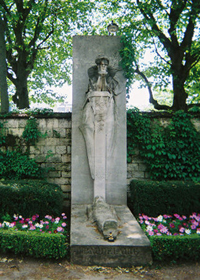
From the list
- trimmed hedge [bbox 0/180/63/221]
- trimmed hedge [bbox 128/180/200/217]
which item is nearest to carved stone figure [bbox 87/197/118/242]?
trimmed hedge [bbox 0/180/63/221]

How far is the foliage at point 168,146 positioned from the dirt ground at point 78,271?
9.86ft

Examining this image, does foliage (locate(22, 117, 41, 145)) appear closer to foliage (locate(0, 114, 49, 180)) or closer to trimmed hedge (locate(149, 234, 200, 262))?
foliage (locate(0, 114, 49, 180))

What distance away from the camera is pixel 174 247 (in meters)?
3.73

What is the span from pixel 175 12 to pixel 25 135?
6.91 metres

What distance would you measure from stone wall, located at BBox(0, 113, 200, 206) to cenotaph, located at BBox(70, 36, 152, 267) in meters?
1.12

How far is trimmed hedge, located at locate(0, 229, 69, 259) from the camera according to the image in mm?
3664

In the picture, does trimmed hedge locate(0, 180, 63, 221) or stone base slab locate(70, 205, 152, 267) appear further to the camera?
trimmed hedge locate(0, 180, 63, 221)

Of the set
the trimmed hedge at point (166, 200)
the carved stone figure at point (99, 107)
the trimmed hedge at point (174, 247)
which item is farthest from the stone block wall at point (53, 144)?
the trimmed hedge at point (174, 247)

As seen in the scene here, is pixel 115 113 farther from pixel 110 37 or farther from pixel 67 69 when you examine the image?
pixel 67 69

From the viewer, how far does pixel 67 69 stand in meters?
13.9

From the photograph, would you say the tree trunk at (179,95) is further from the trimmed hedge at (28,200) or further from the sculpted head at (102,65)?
the trimmed hedge at (28,200)

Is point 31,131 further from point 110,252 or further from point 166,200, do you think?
point 110,252

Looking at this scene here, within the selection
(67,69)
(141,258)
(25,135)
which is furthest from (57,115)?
(67,69)

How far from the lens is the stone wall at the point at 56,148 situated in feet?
21.9
